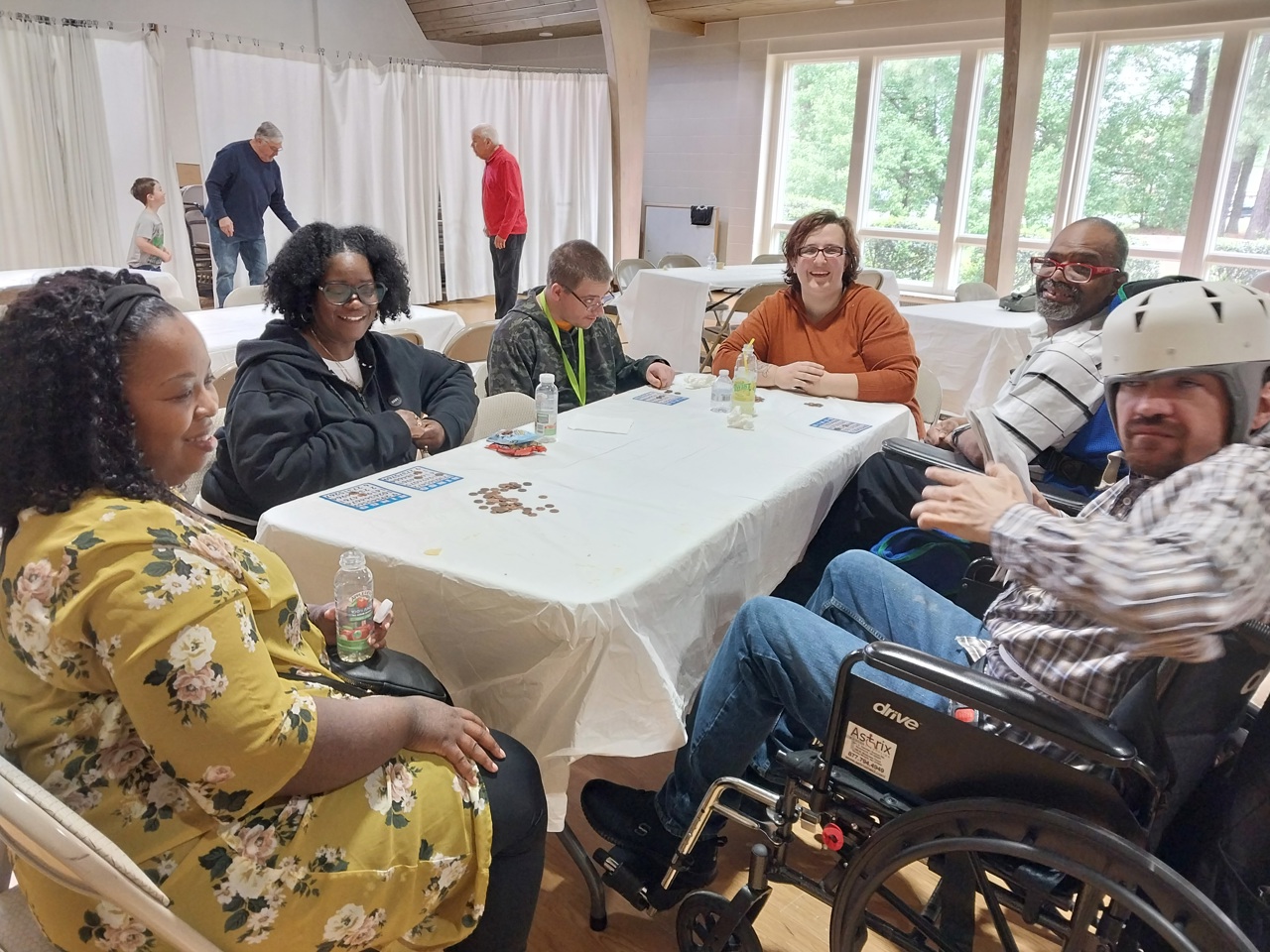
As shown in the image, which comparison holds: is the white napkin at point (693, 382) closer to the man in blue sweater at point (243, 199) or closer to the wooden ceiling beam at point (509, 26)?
the man in blue sweater at point (243, 199)

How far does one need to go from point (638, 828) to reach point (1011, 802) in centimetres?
73

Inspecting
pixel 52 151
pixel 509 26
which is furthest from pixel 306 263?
pixel 509 26

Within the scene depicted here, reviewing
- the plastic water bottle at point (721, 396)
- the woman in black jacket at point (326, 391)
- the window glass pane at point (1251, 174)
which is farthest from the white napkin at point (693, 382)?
the window glass pane at point (1251, 174)

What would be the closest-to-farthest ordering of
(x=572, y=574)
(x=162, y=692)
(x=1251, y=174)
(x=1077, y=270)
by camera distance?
(x=162, y=692)
(x=572, y=574)
(x=1077, y=270)
(x=1251, y=174)

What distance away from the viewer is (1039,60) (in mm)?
5680

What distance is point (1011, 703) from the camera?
1000 millimetres

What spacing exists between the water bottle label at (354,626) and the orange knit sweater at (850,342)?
1.91m

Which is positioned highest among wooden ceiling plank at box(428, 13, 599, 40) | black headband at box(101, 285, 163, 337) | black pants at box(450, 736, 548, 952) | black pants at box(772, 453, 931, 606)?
wooden ceiling plank at box(428, 13, 599, 40)

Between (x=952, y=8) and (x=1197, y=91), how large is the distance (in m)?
1.95

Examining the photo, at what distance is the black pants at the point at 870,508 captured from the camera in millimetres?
2223

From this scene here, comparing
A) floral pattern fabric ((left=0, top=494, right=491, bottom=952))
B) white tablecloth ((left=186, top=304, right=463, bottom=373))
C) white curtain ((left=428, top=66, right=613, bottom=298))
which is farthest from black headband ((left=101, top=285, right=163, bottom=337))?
white curtain ((left=428, top=66, right=613, bottom=298))

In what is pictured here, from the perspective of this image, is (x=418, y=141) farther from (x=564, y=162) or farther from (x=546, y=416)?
(x=546, y=416)

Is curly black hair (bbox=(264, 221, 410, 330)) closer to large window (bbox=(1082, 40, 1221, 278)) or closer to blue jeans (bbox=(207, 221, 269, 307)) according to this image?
blue jeans (bbox=(207, 221, 269, 307))

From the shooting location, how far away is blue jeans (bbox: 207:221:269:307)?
6145mm
